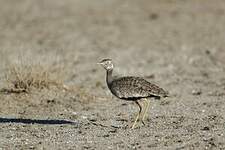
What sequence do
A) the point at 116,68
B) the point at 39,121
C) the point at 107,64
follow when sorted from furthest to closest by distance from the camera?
the point at 116,68 < the point at 39,121 < the point at 107,64

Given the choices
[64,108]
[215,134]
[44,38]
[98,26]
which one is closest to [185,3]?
[98,26]

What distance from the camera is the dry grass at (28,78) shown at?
44.5 ft

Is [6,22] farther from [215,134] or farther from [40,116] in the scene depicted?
[215,134]

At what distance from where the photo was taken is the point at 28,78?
13602mm

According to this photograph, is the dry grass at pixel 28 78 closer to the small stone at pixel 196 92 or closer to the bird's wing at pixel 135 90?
the small stone at pixel 196 92

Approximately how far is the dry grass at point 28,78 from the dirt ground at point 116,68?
0.11m

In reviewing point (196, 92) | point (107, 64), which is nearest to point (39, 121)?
point (107, 64)

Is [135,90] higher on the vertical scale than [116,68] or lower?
higher

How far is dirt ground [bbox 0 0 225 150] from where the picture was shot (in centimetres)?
1030

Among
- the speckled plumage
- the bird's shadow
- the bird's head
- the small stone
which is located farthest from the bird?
the small stone

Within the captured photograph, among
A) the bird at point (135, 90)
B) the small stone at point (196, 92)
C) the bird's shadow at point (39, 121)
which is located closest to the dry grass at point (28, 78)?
the bird's shadow at point (39, 121)

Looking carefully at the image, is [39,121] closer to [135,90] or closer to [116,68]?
[135,90]

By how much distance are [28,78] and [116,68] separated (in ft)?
14.9

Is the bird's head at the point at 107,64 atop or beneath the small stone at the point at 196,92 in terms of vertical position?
atop
